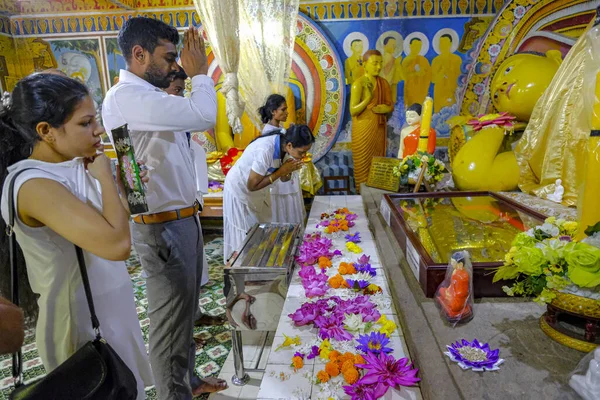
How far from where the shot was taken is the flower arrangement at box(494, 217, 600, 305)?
85 centimetres

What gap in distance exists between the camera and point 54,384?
0.88m

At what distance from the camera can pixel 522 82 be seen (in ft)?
9.84

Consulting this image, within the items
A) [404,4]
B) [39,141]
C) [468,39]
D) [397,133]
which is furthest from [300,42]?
[39,141]

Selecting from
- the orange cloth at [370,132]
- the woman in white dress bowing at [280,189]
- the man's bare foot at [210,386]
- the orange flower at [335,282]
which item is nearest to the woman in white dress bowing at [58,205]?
the orange flower at [335,282]

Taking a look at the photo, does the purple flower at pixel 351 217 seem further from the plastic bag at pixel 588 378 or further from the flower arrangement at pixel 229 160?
the flower arrangement at pixel 229 160

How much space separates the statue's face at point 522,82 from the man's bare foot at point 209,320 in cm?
302

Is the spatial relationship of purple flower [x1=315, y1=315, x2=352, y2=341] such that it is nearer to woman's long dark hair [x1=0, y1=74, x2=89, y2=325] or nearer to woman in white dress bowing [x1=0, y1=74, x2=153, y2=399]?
woman in white dress bowing [x1=0, y1=74, x2=153, y2=399]

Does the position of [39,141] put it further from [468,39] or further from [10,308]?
[468,39]

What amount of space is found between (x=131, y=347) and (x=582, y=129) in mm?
2761

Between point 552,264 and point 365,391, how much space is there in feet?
1.96

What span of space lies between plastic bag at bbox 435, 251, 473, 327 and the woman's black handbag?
Result: 986 millimetres

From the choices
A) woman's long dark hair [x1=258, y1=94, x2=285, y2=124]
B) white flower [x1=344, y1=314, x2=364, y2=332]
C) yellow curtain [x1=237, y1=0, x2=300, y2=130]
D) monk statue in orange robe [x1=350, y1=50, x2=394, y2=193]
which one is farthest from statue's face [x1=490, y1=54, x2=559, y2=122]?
white flower [x1=344, y1=314, x2=364, y2=332]

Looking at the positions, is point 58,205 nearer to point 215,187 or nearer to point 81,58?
point 215,187

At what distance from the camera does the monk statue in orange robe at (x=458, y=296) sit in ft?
3.67
